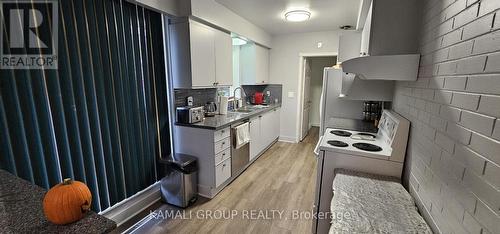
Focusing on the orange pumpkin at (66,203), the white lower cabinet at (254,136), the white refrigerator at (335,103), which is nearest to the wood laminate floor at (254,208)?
the white lower cabinet at (254,136)

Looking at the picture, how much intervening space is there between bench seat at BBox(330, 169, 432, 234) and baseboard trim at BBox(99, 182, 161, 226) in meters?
2.02

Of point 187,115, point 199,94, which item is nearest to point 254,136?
point 199,94

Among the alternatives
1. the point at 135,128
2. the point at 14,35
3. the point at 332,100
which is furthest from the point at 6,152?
the point at 332,100

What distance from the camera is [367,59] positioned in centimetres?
152

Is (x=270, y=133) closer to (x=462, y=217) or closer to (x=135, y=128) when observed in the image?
(x=135, y=128)

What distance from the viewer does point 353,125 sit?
271cm

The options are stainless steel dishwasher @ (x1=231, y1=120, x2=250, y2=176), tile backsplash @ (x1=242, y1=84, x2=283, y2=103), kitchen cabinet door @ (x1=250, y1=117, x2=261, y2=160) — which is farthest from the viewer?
tile backsplash @ (x1=242, y1=84, x2=283, y2=103)

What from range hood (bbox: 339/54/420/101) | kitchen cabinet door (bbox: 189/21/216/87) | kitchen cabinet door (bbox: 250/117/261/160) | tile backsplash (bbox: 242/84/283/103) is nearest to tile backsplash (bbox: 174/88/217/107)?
kitchen cabinet door (bbox: 189/21/216/87)

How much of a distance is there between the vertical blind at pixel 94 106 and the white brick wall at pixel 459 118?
2437 millimetres

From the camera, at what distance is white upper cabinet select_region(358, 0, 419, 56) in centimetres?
153

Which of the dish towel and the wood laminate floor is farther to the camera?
the dish towel

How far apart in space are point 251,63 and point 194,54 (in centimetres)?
181

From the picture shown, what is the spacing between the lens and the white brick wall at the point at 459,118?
2.34 ft

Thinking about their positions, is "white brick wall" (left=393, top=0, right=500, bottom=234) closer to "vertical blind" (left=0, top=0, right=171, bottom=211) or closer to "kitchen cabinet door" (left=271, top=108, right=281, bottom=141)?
"vertical blind" (left=0, top=0, right=171, bottom=211)
